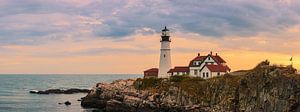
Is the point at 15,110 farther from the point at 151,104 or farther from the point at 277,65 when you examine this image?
the point at 277,65

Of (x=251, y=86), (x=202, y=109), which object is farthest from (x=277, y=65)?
(x=202, y=109)

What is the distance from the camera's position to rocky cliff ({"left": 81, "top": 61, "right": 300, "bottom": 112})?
4728cm

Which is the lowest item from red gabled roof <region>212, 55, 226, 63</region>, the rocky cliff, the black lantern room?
the rocky cliff

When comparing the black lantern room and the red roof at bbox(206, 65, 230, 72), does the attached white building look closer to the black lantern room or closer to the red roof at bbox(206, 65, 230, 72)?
the red roof at bbox(206, 65, 230, 72)

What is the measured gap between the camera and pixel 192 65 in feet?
254

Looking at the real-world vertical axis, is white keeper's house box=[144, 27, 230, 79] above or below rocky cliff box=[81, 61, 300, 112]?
above

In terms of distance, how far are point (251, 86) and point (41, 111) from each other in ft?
112

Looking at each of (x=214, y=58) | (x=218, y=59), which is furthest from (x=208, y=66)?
(x=218, y=59)

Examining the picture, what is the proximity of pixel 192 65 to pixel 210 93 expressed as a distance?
766 inches

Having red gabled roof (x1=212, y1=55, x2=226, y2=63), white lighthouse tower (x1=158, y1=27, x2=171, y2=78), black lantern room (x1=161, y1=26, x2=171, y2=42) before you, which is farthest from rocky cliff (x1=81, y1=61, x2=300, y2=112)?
red gabled roof (x1=212, y1=55, x2=226, y2=63)

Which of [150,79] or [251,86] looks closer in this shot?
[251,86]

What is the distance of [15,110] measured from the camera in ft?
234

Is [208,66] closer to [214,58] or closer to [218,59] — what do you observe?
[214,58]

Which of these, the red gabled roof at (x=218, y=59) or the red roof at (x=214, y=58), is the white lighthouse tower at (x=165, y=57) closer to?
the red roof at (x=214, y=58)
